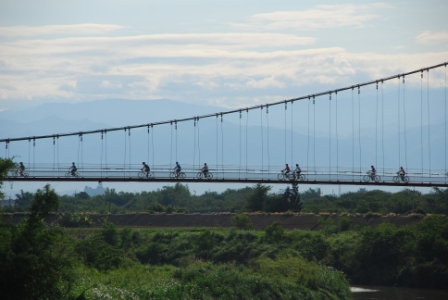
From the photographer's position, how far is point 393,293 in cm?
5894

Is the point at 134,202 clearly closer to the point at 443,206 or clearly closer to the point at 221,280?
the point at 443,206

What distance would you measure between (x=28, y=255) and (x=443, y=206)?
61192 millimetres

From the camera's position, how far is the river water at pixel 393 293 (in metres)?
56.9

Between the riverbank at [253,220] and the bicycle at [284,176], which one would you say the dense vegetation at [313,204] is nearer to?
the riverbank at [253,220]

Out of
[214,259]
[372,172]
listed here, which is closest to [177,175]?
[214,259]

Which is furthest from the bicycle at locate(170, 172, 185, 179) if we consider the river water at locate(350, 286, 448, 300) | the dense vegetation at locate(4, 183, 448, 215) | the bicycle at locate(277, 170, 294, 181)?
the dense vegetation at locate(4, 183, 448, 215)

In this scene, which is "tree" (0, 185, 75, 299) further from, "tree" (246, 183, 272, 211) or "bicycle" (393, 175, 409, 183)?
"tree" (246, 183, 272, 211)

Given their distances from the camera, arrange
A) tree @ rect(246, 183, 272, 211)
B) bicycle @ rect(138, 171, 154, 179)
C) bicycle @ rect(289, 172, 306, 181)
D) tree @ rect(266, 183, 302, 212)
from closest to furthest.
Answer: bicycle @ rect(138, 171, 154, 179), bicycle @ rect(289, 172, 306, 181), tree @ rect(266, 183, 302, 212), tree @ rect(246, 183, 272, 211)

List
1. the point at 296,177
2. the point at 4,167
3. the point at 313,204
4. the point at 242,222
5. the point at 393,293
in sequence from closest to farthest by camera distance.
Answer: the point at 4,167
the point at 296,177
the point at 393,293
the point at 242,222
the point at 313,204

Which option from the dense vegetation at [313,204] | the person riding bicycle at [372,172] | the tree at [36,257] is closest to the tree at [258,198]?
the dense vegetation at [313,204]

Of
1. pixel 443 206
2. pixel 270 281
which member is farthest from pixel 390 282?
pixel 443 206

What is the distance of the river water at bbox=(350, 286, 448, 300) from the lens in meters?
56.9

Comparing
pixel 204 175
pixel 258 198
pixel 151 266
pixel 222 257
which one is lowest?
pixel 222 257

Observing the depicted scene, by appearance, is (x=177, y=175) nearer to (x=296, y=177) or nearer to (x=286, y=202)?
(x=296, y=177)
